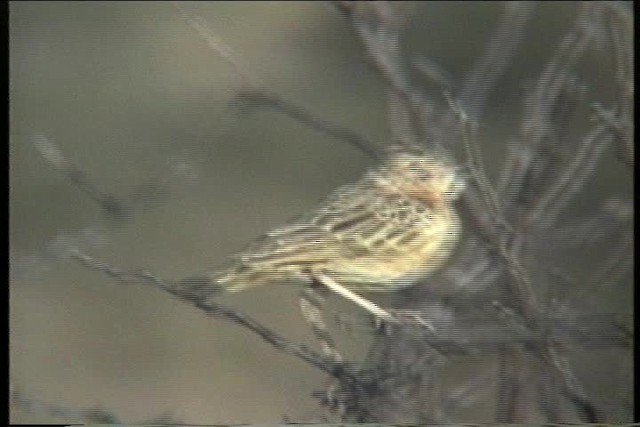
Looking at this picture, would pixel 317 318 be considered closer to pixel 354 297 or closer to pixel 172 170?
pixel 354 297

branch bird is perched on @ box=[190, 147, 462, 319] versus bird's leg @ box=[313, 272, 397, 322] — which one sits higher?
branch bird is perched on @ box=[190, 147, 462, 319]

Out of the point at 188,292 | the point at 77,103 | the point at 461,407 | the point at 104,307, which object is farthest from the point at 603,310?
the point at 77,103

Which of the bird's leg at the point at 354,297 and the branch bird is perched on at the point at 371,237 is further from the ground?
the branch bird is perched on at the point at 371,237

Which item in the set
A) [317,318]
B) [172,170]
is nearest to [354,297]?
[317,318]
